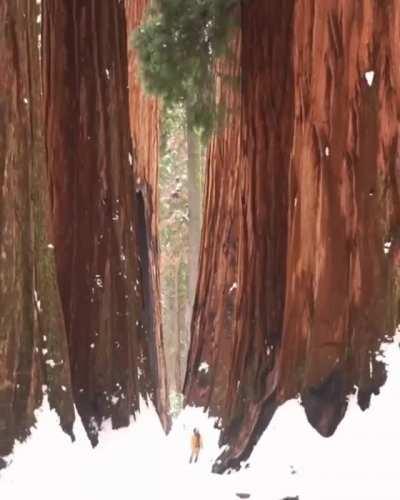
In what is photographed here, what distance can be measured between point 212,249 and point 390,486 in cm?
256

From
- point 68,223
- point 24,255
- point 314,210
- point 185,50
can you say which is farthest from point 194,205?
point 314,210

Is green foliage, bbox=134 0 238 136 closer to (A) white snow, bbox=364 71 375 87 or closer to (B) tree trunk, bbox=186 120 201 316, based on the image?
(A) white snow, bbox=364 71 375 87

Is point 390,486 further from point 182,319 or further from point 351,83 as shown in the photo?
point 182,319

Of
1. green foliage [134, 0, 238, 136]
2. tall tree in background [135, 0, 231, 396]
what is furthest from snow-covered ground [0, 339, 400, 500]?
green foliage [134, 0, 238, 136]

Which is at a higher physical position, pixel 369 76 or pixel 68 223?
pixel 369 76

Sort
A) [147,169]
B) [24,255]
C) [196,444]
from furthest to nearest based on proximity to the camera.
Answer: [147,169], [196,444], [24,255]

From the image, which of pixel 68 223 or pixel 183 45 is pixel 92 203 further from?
pixel 183 45

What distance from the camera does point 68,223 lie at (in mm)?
5645

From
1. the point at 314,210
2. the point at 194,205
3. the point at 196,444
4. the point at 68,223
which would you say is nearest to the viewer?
the point at 314,210

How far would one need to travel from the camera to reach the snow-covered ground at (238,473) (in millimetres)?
4453

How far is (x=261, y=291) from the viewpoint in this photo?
5.57 m

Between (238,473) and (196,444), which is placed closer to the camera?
(238,473)

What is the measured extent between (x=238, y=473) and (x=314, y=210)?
160 cm

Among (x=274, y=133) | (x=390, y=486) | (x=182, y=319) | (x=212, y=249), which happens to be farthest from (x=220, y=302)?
(x=182, y=319)
